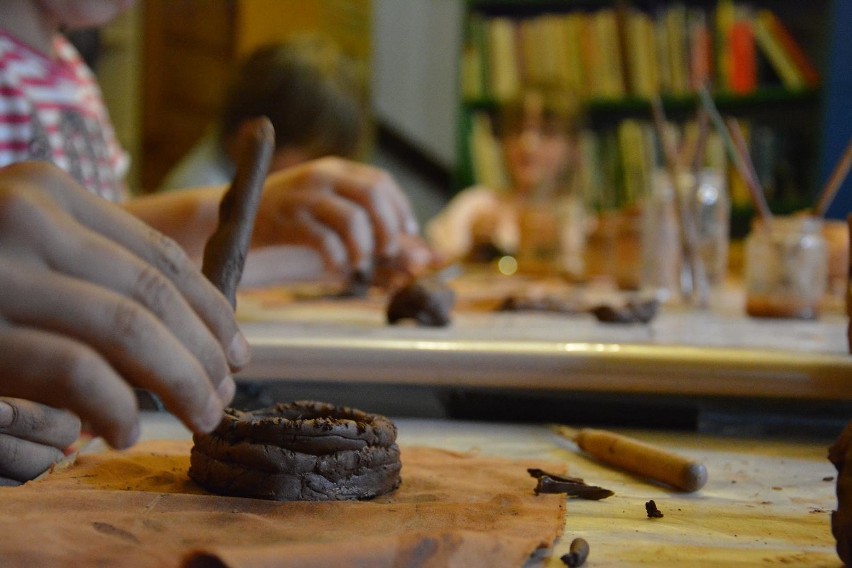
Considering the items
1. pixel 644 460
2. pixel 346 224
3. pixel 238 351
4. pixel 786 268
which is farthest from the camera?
pixel 786 268

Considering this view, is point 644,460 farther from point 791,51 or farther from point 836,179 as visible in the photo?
point 791,51

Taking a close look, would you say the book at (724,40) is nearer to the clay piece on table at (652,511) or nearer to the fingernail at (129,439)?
the clay piece on table at (652,511)

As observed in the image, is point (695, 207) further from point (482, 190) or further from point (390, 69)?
point (390, 69)

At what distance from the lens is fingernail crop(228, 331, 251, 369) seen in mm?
624

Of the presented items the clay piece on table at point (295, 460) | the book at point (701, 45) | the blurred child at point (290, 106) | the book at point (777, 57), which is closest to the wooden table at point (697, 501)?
the clay piece on table at point (295, 460)

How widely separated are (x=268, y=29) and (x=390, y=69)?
1064mm

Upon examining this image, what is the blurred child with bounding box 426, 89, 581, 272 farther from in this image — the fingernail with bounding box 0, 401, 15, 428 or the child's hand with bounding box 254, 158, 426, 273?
the fingernail with bounding box 0, 401, 15, 428

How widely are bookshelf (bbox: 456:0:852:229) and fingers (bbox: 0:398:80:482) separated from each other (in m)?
3.62

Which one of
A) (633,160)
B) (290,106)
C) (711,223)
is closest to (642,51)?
(633,160)

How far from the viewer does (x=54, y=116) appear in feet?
5.73

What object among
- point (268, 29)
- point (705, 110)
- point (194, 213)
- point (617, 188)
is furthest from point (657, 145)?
point (194, 213)

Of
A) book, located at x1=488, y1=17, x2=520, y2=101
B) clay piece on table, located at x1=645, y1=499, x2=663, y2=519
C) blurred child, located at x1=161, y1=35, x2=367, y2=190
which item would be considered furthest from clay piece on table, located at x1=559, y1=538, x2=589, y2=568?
book, located at x1=488, y1=17, x2=520, y2=101

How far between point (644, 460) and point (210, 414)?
496mm

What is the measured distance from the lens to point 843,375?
3.70 ft
